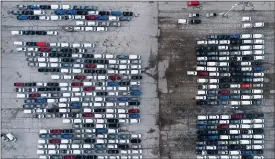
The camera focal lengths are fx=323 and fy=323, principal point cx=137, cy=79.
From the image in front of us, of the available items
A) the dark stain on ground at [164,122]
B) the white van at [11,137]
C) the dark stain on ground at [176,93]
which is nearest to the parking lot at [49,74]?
the white van at [11,137]

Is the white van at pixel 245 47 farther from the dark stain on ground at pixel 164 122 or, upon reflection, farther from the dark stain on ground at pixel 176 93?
the dark stain on ground at pixel 164 122

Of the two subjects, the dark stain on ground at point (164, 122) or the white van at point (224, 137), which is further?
the dark stain on ground at point (164, 122)

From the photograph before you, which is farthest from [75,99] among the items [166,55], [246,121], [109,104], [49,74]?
[246,121]

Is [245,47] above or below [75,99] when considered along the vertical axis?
above

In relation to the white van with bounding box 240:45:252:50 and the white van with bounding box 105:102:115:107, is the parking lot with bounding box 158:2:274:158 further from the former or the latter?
the white van with bounding box 105:102:115:107

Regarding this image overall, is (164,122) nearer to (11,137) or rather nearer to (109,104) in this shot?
(109,104)

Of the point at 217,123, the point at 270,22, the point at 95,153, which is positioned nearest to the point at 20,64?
the point at 95,153

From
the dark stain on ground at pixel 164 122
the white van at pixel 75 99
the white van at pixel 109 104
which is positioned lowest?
the dark stain on ground at pixel 164 122

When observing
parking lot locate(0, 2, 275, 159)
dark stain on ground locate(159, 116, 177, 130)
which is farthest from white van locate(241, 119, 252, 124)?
dark stain on ground locate(159, 116, 177, 130)
